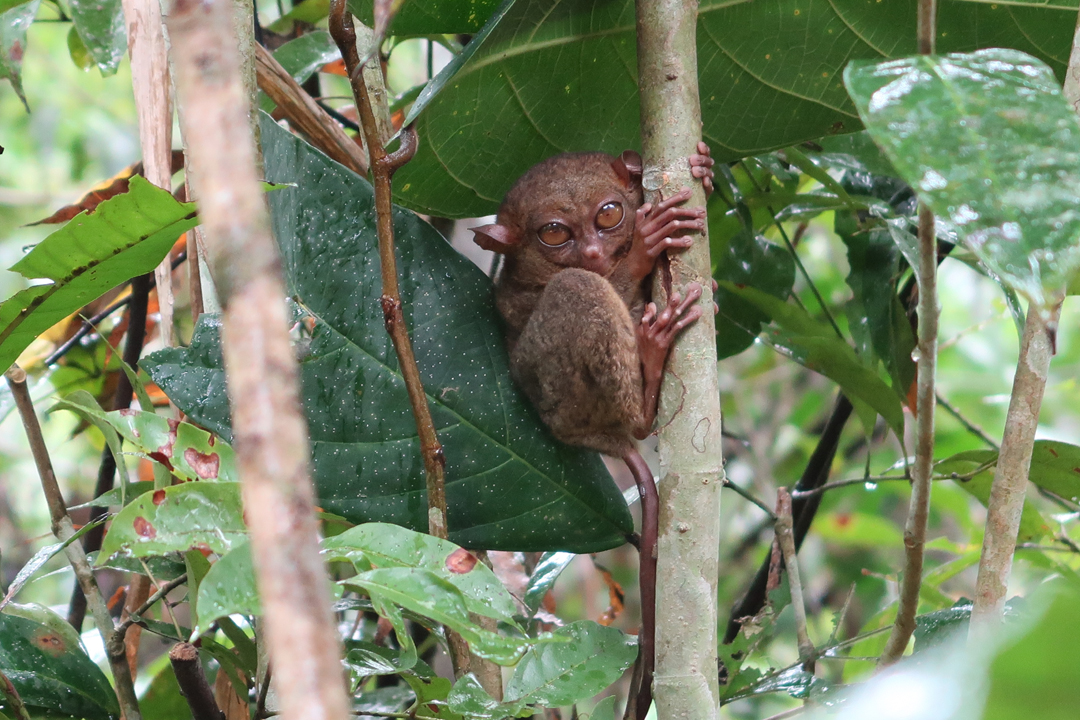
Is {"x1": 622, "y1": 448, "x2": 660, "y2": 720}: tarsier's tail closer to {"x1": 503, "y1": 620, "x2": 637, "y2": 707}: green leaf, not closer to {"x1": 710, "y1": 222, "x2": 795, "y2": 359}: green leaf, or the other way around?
{"x1": 503, "y1": 620, "x2": 637, "y2": 707}: green leaf

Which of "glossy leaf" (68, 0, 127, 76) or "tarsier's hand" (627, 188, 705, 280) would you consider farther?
"glossy leaf" (68, 0, 127, 76)

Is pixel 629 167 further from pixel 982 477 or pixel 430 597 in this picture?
pixel 430 597

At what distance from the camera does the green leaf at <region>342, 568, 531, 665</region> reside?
0.97 meters

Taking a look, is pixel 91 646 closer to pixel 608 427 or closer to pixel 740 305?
pixel 608 427

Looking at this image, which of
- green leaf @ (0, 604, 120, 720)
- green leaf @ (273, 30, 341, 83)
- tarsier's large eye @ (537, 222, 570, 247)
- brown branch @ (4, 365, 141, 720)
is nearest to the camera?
brown branch @ (4, 365, 141, 720)

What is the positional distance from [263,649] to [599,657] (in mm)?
514

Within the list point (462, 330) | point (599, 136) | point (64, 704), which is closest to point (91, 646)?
point (64, 704)

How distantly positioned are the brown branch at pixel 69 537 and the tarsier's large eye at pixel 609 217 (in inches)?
53.2

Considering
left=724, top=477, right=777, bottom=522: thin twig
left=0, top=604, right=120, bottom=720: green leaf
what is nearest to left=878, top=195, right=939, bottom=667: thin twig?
left=724, top=477, right=777, bottom=522: thin twig

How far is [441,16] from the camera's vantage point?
177 cm

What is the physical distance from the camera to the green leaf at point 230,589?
88cm

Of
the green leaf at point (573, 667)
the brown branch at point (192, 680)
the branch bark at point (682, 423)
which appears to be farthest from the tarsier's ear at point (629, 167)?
the brown branch at point (192, 680)

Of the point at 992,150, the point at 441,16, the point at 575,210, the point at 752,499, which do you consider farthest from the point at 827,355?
the point at 992,150

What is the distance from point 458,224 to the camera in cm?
315
